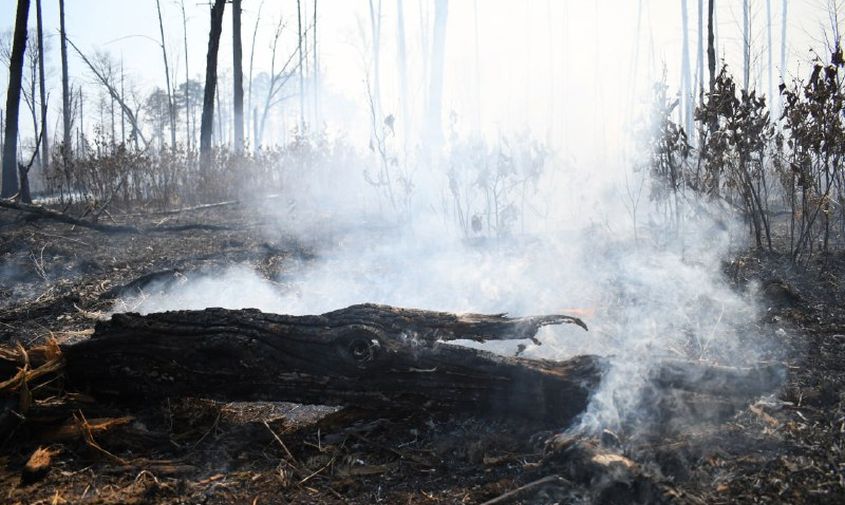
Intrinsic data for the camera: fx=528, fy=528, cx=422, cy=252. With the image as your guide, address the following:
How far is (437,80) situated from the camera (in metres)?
14.8

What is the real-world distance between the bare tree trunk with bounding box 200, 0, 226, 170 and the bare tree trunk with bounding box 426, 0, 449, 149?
5.60 meters

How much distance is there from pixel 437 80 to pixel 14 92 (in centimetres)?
966

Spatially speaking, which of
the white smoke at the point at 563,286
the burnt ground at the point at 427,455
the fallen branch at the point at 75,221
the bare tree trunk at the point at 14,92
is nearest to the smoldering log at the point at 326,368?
the burnt ground at the point at 427,455

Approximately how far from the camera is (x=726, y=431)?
2250mm

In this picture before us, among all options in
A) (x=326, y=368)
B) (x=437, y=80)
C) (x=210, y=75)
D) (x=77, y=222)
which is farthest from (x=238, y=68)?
(x=326, y=368)

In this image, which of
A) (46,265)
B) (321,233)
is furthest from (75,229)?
(321,233)

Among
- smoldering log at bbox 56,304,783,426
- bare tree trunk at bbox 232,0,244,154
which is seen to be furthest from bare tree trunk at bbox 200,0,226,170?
smoldering log at bbox 56,304,783,426

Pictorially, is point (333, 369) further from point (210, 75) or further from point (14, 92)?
point (210, 75)

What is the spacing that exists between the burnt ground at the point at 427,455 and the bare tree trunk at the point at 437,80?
12.0 metres

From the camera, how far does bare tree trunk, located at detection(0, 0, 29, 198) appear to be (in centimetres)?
866

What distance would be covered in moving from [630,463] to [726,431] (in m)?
0.52

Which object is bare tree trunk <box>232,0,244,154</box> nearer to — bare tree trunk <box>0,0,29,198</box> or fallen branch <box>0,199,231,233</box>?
bare tree trunk <box>0,0,29,198</box>

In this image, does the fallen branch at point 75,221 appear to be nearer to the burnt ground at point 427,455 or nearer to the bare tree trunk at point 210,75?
the bare tree trunk at point 210,75

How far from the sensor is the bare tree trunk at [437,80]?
578 inches
